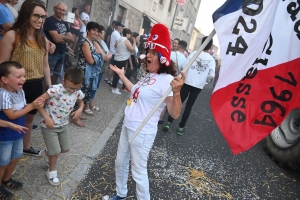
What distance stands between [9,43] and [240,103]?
230cm

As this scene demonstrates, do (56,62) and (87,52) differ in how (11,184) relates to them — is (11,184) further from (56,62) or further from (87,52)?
(56,62)

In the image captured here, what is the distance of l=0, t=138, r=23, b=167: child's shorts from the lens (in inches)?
81.1

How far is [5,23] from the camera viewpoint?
3158 millimetres

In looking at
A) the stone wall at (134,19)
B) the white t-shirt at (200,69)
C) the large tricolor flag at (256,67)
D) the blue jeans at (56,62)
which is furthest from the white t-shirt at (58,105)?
the stone wall at (134,19)

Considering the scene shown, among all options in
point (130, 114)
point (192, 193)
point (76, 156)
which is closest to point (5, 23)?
point (76, 156)

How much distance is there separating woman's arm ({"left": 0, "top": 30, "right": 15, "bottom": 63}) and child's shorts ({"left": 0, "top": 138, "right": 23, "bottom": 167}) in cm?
84

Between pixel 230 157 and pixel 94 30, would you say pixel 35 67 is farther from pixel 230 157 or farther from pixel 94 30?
pixel 230 157

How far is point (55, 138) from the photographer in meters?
2.46

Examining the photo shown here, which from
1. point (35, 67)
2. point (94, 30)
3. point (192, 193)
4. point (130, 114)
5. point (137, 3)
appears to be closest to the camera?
point (130, 114)

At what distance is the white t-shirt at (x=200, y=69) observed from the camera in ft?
14.9

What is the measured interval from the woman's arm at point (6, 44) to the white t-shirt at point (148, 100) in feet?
4.49

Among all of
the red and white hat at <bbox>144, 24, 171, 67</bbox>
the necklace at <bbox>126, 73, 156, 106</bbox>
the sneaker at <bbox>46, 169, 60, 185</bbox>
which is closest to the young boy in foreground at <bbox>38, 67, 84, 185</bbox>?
the sneaker at <bbox>46, 169, 60, 185</bbox>

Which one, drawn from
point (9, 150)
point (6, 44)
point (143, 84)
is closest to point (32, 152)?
point (9, 150)

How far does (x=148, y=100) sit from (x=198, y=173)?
2095mm
